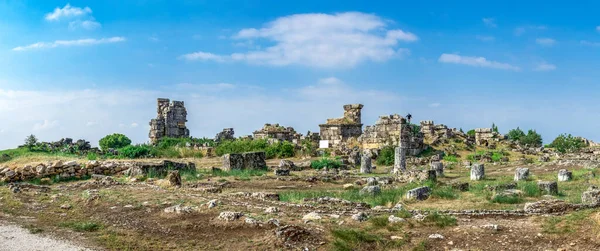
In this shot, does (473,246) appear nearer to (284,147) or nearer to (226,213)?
(226,213)

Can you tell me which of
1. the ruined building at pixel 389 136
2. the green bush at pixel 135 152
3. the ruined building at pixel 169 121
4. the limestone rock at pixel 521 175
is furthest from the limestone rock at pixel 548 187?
the ruined building at pixel 169 121

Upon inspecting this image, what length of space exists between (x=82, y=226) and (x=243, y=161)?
1430 cm

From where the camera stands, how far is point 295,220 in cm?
1038

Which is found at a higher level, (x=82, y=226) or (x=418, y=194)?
(x=418, y=194)

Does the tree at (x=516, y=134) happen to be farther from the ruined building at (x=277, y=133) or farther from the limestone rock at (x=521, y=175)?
the limestone rock at (x=521, y=175)

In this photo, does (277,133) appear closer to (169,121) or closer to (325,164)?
(169,121)

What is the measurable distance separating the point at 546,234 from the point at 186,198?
812 cm

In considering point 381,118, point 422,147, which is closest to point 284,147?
point 381,118

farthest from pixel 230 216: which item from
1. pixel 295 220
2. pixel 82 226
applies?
pixel 82 226

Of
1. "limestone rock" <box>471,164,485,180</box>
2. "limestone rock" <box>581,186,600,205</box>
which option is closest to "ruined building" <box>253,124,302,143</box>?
"limestone rock" <box>471,164,485,180</box>

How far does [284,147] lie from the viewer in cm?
3575

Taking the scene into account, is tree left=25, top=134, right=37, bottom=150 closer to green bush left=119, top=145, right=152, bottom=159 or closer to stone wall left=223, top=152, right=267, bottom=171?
green bush left=119, top=145, right=152, bottom=159

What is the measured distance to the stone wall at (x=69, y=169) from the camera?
2044 centimetres

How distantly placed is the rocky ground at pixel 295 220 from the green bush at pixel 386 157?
51.0 ft
